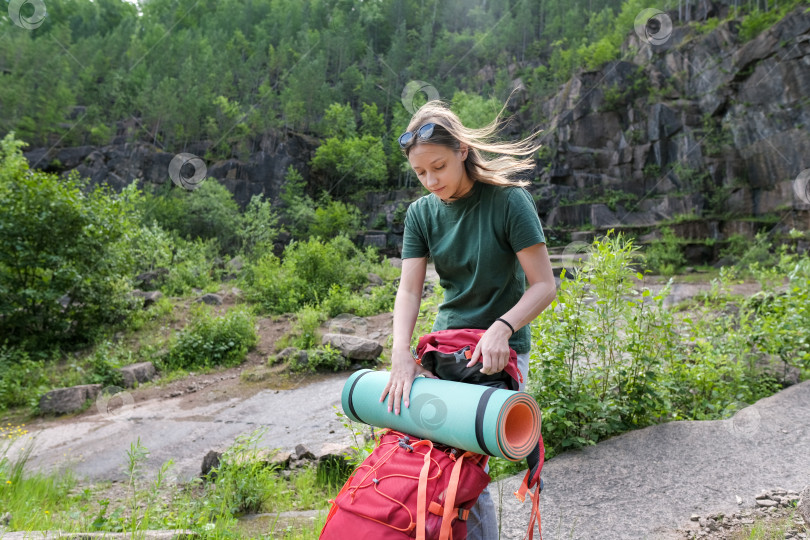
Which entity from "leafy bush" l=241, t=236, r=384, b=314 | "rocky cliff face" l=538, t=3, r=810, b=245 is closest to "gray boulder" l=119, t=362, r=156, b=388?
"leafy bush" l=241, t=236, r=384, b=314

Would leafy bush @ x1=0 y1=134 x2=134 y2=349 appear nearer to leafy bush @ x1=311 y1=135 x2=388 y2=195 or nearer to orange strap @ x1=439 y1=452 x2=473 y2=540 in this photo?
orange strap @ x1=439 y1=452 x2=473 y2=540

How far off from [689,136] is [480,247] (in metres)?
29.8

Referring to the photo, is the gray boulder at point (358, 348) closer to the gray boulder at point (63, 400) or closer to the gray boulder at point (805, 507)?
the gray boulder at point (63, 400)

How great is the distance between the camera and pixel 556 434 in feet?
10.2

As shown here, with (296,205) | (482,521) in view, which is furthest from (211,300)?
(296,205)

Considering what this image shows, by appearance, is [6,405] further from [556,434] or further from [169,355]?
[556,434]

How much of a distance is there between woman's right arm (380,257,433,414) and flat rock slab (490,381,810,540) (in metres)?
1.07

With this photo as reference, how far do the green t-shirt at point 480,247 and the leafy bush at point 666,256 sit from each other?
1727cm

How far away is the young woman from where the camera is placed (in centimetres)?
143

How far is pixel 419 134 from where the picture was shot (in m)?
1.47

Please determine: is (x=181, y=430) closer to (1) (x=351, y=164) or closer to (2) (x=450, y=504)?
(2) (x=450, y=504)

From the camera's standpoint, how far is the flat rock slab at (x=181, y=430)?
529 centimetres

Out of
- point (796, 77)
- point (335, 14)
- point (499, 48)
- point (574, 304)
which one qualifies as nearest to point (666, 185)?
point (796, 77)

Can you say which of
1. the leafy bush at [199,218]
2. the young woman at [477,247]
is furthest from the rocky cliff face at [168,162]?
the young woman at [477,247]
